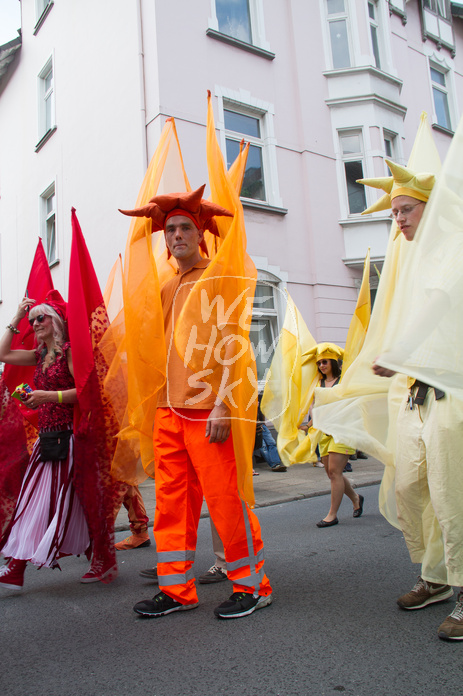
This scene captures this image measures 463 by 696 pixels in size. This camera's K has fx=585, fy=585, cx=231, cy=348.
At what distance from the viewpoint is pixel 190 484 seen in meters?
3.02

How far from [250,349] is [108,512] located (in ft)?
4.63

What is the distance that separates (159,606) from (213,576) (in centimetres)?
68

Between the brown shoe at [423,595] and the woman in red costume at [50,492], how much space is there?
168 cm

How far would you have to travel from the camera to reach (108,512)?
140 inches

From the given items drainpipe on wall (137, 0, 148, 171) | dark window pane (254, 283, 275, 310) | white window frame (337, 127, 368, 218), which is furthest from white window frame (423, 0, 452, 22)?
dark window pane (254, 283, 275, 310)

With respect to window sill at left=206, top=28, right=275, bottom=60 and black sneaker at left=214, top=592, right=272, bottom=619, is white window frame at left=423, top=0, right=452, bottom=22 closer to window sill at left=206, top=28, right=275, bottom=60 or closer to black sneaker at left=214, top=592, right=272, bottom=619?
window sill at left=206, top=28, right=275, bottom=60

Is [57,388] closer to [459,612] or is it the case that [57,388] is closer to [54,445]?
[54,445]

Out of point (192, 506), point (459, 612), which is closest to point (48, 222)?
point (192, 506)

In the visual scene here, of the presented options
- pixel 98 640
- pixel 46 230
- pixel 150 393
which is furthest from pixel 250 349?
pixel 46 230

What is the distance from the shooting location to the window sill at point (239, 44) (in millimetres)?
10796

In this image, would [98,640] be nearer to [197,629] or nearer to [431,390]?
[197,629]

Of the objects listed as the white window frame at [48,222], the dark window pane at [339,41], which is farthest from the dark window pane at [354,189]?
the white window frame at [48,222]

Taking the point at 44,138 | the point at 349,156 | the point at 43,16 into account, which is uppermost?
the point at 43,16

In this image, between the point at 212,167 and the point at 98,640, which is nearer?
the point at 98,640
